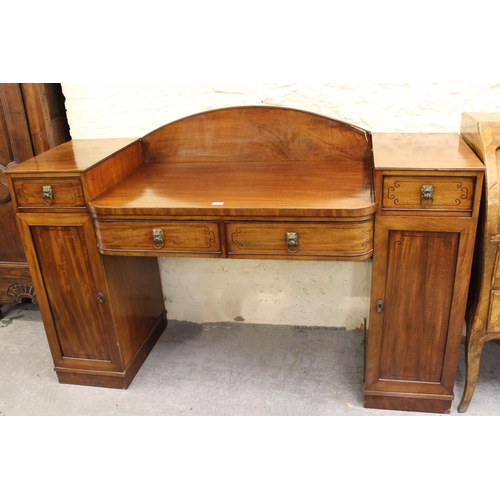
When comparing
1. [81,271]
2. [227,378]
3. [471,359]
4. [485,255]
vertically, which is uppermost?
[485,255]

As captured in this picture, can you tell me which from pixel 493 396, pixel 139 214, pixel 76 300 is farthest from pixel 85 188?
pixel 493 396

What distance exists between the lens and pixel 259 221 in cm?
202

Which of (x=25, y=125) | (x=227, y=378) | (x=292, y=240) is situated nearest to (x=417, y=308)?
(x=292, y=240)

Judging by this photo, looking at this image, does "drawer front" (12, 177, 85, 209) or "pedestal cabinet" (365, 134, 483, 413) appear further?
"drawer front" (12, 177, 85, 209)

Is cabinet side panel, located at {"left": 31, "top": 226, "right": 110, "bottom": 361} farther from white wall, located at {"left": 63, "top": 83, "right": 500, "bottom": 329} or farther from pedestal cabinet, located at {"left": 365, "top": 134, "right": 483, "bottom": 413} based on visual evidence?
pedestal cabinet, located at {"left": 365, "top": 134, "right": 483, "bottom": 413}

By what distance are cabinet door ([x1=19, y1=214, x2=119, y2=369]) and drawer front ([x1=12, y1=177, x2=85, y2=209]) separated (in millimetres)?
54

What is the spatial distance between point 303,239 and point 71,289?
1184 millimetres

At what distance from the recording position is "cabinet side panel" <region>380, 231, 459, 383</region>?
204cm

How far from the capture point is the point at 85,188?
2.13 m

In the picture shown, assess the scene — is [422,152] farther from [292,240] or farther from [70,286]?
[70,286]

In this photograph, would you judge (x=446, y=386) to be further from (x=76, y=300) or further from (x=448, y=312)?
(x=76, y=300)

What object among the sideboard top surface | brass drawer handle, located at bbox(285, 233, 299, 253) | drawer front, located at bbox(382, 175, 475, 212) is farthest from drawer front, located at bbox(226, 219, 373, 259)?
the sideboard top surface

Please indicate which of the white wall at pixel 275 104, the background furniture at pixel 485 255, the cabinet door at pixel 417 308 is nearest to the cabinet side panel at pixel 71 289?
the white wall at pixel 275 104

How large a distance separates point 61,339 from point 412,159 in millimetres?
1917
